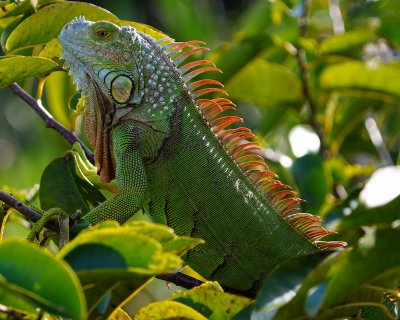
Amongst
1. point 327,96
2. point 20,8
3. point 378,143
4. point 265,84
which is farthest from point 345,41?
point 20,8

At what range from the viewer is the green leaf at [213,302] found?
255 cm

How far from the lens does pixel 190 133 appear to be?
141 inches

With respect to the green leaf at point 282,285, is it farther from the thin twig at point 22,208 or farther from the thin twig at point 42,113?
the thin twig at point 42,113

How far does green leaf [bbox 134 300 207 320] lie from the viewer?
2469 mm

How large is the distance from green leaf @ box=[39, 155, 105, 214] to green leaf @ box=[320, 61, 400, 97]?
76.2 inches

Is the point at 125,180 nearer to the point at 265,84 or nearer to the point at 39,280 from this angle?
the point at 39,280

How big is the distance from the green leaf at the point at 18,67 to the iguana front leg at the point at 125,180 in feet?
1.83

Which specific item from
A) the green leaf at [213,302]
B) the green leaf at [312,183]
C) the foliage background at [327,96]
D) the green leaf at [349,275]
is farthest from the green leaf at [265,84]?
the green leaf at [349,275]

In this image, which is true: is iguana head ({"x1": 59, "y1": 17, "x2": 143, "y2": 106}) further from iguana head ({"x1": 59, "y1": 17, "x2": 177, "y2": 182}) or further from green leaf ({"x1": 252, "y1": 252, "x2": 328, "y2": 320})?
green leaf ({"x1": 252, "y1": 252, "x2": 328, "y2": 320})

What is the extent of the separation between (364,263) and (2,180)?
18.7ft

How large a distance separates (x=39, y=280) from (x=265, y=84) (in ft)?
10.6

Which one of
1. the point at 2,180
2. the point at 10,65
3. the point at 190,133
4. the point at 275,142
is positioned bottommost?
the point at 2,180

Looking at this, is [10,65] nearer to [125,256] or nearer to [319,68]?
[125,256]

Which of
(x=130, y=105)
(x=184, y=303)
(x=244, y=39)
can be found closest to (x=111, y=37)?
(x=130, y=105)
